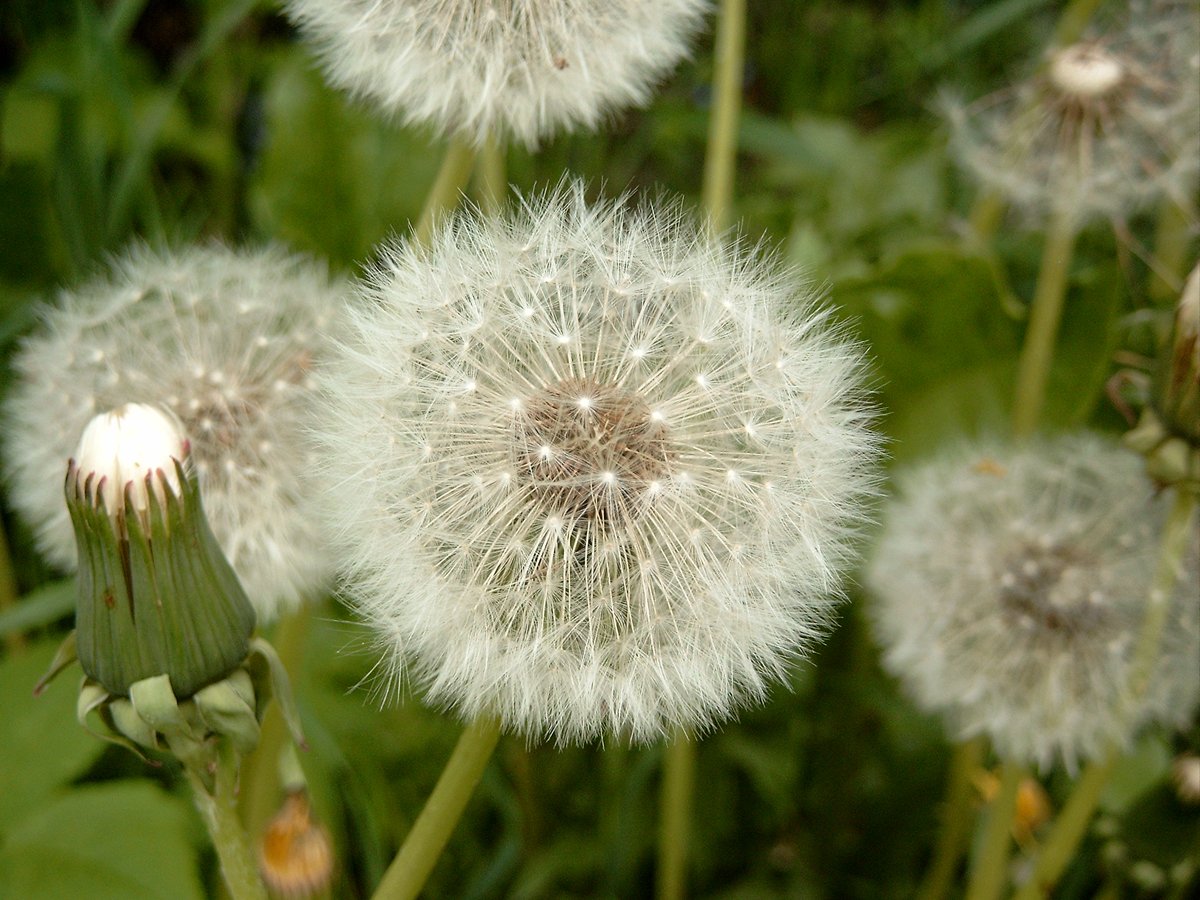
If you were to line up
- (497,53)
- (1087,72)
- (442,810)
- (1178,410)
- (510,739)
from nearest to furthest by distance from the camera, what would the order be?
(442,810) → (1178,410) → (497,53) → (1087,72) → (510,739)

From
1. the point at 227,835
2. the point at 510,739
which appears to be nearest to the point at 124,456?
the point at 227,835

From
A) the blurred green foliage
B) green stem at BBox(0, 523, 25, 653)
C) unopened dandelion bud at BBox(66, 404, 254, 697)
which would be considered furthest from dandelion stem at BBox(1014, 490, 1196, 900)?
green stem at BBox(0, 523, 25, 653)

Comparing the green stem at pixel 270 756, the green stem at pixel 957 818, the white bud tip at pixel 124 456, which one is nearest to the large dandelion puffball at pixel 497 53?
the white bud tip at pixel 124 456

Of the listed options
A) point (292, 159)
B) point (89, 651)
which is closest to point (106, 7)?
point (292, 159)

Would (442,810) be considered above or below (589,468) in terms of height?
below

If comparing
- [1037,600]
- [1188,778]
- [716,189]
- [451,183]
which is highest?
[716,189]

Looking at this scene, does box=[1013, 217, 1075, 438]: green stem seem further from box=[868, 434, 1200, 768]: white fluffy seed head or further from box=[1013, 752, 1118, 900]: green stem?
box=[1013, 752, 1118, 900]: green stem

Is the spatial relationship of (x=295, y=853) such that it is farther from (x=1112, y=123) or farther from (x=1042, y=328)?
(x=1112, y=123)

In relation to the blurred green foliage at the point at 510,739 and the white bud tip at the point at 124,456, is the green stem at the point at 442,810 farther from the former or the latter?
the blurred green foliage at the point at 510,739
